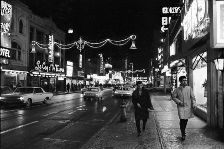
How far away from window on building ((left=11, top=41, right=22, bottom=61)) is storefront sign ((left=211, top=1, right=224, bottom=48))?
31.6 metres

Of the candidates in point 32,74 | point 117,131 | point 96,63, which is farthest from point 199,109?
point 96,63

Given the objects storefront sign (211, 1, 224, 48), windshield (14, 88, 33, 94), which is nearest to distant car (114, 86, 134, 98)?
windshield (14, 88, 33, 94)

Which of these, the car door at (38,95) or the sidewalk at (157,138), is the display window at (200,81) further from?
the car door at (38,95)

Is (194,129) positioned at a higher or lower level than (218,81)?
lower

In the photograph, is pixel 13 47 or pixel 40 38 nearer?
pixel 13 47

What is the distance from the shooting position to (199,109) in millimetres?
14922

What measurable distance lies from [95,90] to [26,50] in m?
14.0

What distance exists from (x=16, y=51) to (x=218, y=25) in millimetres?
32747

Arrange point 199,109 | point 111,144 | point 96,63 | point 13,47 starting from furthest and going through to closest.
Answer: point 96,63 < point 13,47 < point 199,109 < point 111,144

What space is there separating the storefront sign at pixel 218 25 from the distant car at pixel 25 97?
52.6 feet

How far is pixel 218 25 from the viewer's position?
8531 mm

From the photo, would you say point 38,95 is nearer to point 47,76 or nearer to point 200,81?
point 200,81

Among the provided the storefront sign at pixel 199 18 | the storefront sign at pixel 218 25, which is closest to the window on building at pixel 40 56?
the storefront sign at pixel 199 18

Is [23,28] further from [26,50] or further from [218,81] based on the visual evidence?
[218,81]
